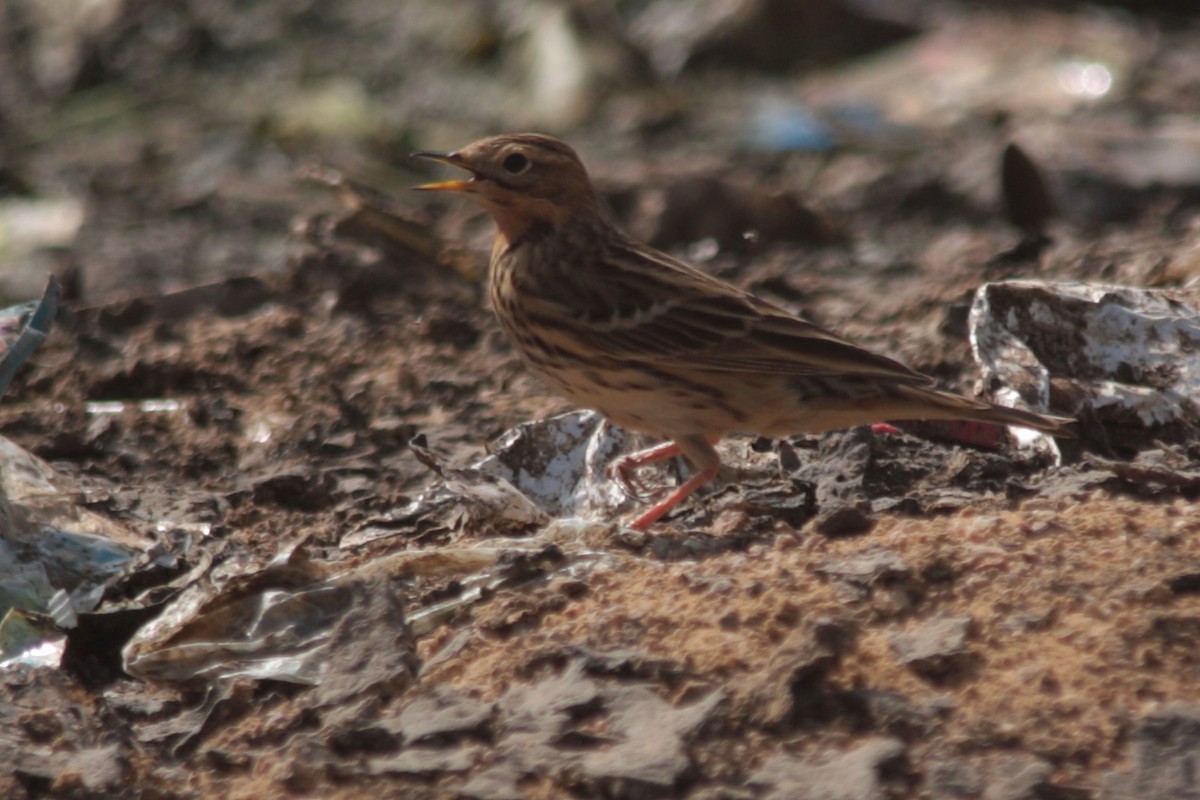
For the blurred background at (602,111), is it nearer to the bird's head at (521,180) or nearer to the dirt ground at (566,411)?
the dirt ground at (566,411)

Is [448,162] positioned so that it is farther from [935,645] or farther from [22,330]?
[935,645]

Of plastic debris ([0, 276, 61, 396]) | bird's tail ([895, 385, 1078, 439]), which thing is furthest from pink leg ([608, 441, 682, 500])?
plastic debris ([0, 276, 61, 396])

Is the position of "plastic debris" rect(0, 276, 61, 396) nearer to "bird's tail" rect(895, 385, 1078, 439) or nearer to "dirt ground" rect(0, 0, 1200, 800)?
"dirt ground" rect(0, 0, 1200, 800)

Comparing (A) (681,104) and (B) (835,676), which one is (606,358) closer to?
(B) (835,676)

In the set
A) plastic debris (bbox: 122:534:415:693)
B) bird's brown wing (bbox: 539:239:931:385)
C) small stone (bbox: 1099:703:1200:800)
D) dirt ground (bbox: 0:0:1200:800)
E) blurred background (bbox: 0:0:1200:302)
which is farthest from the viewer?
blurred background (bbox: 0:0:1200:302)

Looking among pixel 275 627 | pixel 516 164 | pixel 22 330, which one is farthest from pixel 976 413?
pixel 22 330

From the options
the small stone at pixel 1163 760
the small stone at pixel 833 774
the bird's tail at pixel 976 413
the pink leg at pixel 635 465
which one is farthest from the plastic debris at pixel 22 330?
the small stone at pixel 1163 760

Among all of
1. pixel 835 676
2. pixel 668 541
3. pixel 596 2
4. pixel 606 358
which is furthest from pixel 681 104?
pixel 835 676
